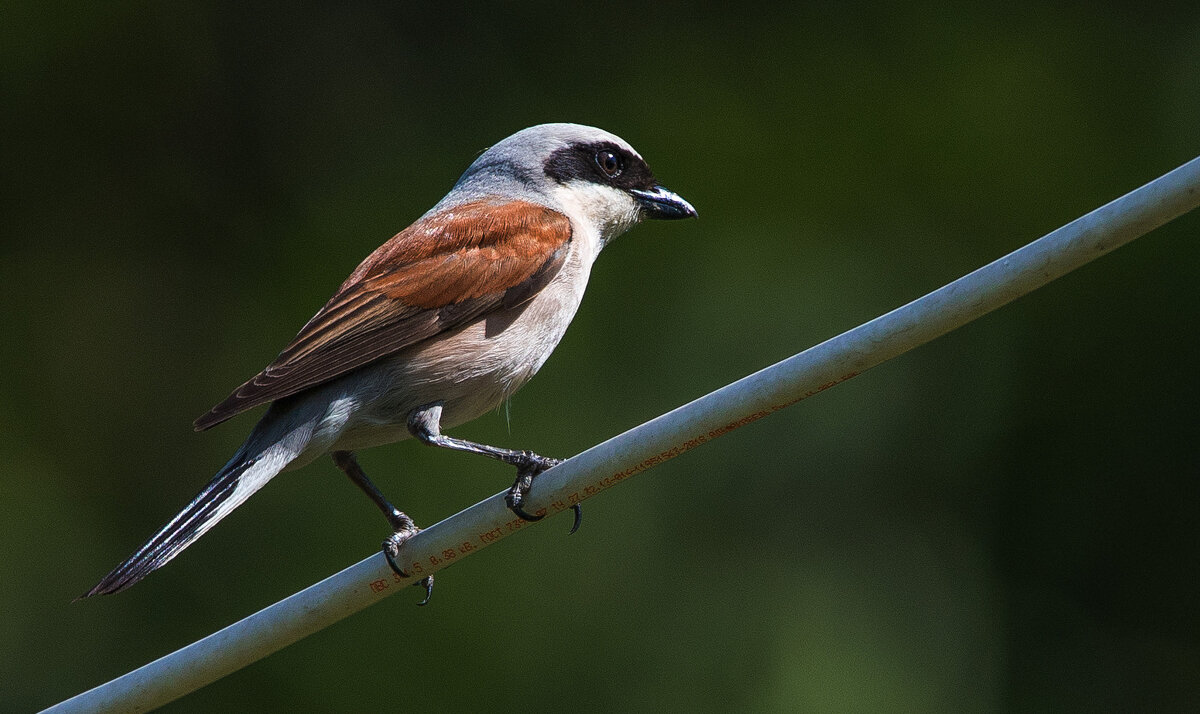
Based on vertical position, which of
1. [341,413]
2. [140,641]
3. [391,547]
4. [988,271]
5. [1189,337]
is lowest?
[1189,337]

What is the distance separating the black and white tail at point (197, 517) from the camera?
8.02 feet

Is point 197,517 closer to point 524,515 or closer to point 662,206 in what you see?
point 524,515

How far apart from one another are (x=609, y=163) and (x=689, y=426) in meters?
2.11

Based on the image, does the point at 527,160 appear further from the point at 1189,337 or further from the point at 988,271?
the point at 1189,337

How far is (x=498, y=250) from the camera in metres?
3.26

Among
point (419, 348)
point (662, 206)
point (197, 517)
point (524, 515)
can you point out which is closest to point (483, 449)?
point (419, 348)

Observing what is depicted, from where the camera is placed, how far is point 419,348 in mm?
3084

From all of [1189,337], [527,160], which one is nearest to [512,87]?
[527,160]

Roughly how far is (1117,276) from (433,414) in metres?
3.47

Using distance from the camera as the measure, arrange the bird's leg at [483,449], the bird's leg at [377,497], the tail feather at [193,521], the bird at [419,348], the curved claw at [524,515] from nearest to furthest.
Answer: the curved claw at [524,515], the tail feather at [193,521], the bird's leg at [483,449], the bird at [419,348], the bird's leg at [377,497]

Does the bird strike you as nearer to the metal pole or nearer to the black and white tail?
the black and white tail

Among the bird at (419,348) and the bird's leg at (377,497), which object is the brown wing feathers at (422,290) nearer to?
the bird at (419,348)

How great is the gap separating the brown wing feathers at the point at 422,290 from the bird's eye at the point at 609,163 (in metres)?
Answer: 0.38

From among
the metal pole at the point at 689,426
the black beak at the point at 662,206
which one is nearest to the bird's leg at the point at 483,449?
the metal pole at the point at 689,426
